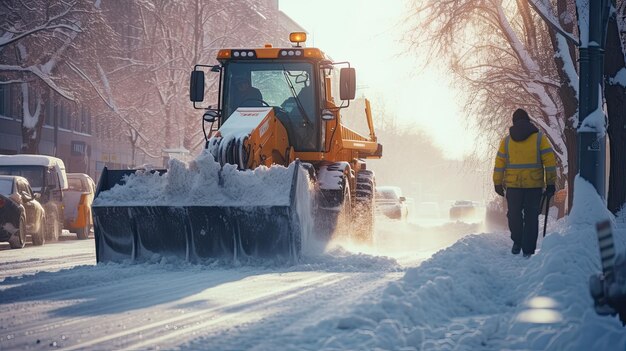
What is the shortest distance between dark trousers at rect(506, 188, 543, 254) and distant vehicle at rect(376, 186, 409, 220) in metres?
19.4

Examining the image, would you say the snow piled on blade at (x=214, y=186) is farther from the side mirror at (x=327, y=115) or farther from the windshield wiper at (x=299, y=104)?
the windshield wiper at (x=299, y=104)

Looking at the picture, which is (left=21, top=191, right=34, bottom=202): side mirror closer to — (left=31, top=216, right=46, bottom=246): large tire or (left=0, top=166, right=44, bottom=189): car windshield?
(left=31, top=216, right=46, bottom=246): large tire

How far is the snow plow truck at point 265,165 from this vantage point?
1164 centimetres

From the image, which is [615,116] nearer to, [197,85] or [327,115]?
[327,115]

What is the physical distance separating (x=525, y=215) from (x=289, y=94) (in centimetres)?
456

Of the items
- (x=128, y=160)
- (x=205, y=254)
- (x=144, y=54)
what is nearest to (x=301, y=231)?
(x=205, y=254)

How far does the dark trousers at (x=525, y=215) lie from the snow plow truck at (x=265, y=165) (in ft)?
8.62

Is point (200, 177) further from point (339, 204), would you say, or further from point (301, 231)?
point (339, 204)

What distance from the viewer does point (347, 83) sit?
13.5 metres

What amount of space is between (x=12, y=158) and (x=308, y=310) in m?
19.5

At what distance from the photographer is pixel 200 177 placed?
38.8 feet

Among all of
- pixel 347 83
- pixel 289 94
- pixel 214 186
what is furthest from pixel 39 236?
pixel 214 186

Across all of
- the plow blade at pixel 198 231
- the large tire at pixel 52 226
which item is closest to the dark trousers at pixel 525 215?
the plow blade at pixel 198 231

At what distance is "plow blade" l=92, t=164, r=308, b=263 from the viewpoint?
11.5 m
